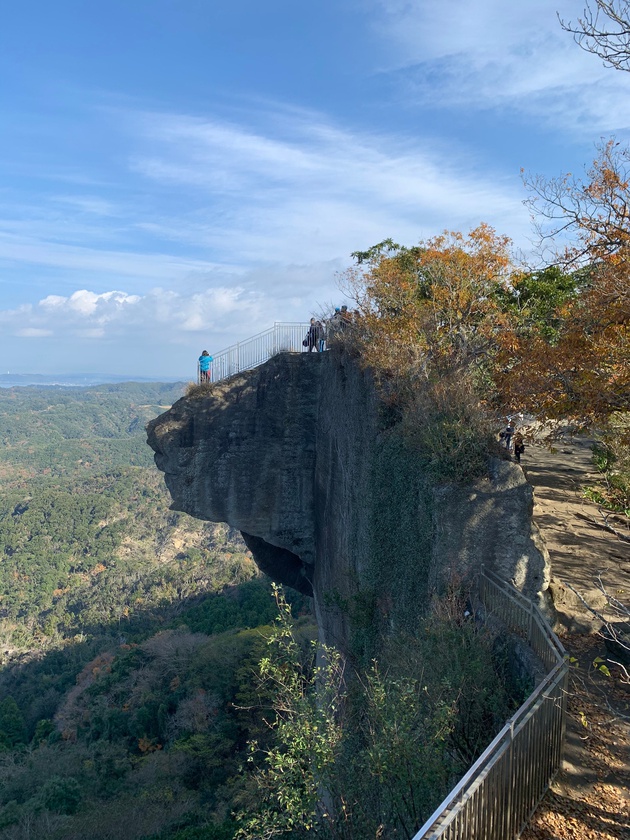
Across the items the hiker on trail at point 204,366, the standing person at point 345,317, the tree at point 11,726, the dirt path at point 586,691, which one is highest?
the standing person at point 345,317

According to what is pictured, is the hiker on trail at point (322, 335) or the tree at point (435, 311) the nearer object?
the tree at point (435, 311)

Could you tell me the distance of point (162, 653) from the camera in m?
33.3

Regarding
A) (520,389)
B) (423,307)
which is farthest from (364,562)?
(423,307)

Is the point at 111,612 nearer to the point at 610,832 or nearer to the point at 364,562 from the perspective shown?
the point at 364,562

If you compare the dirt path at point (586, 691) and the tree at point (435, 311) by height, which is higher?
the tree at point (435, 311)

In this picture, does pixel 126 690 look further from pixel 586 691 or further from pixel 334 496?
pixel 586 691

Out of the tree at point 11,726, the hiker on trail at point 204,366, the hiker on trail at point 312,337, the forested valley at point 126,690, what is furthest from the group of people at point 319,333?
the tree at point 11,726

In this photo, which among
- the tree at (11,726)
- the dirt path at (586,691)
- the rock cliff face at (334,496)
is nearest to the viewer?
the dirt path at (586,691)

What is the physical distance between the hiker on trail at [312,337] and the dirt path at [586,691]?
29.5ft

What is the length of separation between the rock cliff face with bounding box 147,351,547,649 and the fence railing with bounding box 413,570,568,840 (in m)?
2.47

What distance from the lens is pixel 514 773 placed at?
192 inches

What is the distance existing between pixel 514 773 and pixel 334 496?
42.3 feet

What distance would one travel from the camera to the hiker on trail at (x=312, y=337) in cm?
2008

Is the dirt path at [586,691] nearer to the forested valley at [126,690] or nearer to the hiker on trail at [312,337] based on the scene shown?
the forested valley at [126,690]
